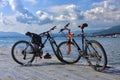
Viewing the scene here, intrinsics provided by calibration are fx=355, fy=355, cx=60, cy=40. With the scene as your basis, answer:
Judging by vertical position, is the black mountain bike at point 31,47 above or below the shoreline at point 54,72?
above

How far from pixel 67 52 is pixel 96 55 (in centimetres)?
228

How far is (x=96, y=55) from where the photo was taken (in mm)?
9258

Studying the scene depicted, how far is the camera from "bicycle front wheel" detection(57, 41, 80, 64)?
10938 mm

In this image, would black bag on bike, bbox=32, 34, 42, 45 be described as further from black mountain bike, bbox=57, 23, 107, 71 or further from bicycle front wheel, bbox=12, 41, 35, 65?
black mountain bike, bbox=57, 23, 107, 71

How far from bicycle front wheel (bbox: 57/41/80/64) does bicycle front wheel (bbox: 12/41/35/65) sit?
879 millimetres

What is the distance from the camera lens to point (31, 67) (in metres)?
10.4

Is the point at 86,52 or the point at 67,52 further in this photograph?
the point at 67,52

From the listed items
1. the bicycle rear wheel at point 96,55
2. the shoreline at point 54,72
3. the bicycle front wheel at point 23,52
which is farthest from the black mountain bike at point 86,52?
the bicycle front wheel at point 23,52

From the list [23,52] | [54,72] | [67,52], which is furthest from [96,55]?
[23,52]

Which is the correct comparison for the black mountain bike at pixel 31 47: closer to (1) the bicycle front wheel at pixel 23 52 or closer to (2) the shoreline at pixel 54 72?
(1) the bicycle front wheel at pixel 23 52

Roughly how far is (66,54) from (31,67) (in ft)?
5.17

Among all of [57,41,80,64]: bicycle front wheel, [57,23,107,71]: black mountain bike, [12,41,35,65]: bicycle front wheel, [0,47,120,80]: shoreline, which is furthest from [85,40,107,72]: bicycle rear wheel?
[12,41,35,65]: bicycle front wheel

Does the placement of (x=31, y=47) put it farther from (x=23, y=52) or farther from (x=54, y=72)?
(x=54, y=72)

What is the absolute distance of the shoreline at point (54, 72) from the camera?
8281 mm
